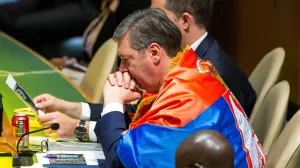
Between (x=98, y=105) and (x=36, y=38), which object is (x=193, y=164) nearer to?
(x=98, y=105)

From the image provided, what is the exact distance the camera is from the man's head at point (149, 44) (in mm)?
2562

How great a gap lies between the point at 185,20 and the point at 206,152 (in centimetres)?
137

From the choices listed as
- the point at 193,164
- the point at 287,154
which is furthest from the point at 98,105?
the point at 193,164

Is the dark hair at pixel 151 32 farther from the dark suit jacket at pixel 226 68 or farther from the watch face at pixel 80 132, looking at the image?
the dark suit jacket at pixel 226 68

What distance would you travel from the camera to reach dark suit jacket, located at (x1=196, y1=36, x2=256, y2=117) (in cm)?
323

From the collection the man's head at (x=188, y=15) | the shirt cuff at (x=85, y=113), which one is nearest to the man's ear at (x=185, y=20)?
the man's head at (x=188, y=15)

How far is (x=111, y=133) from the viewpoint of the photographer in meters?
2.49

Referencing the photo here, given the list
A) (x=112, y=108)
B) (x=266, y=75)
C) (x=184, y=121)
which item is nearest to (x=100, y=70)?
(x=266, y=75)

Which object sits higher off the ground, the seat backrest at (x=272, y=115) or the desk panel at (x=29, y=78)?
the seat backrest at (x=272, y=115)

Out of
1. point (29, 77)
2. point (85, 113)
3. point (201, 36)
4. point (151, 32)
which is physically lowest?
point (29, 77)

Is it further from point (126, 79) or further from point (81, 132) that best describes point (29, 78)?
point (126, 79)

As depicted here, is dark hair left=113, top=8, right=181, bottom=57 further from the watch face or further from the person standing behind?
the person standing behind

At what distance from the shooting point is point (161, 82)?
8.52 feet

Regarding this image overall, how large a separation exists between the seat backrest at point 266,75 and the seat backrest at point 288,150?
25.4 inches
